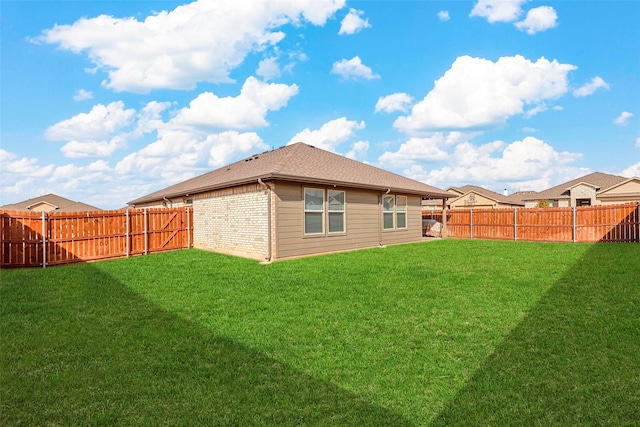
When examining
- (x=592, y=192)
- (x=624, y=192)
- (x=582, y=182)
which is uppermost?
(x=582, y=182)

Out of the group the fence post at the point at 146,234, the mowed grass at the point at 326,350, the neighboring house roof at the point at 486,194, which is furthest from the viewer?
the neighboring house roof at the point at 486,194

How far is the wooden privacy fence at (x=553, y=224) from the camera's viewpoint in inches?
627

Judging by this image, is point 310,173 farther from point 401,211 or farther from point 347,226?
point 401,211

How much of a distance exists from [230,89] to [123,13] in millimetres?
5643

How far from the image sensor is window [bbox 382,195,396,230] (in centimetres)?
1594

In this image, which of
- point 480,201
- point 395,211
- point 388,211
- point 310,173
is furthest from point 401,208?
point 480,201

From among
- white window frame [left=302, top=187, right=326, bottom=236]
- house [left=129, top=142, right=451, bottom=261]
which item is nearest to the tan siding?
house [left=129, top=142, right=451, bottom=261]

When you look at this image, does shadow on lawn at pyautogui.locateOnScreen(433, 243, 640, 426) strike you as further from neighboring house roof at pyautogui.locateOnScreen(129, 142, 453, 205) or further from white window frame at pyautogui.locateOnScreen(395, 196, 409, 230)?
white window frame at pyautogui.locateOnScreen(395, 196, 409, 230)

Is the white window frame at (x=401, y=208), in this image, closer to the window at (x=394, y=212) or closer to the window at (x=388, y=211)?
the window at (x=394, y=212)

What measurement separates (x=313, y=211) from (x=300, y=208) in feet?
2.30

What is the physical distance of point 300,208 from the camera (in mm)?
12023

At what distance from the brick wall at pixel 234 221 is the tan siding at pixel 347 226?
59cm

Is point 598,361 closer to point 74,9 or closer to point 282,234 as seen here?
point 282,234

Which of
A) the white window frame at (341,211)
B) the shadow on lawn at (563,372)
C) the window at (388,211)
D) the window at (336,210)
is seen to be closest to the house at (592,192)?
the window at (388,211)
